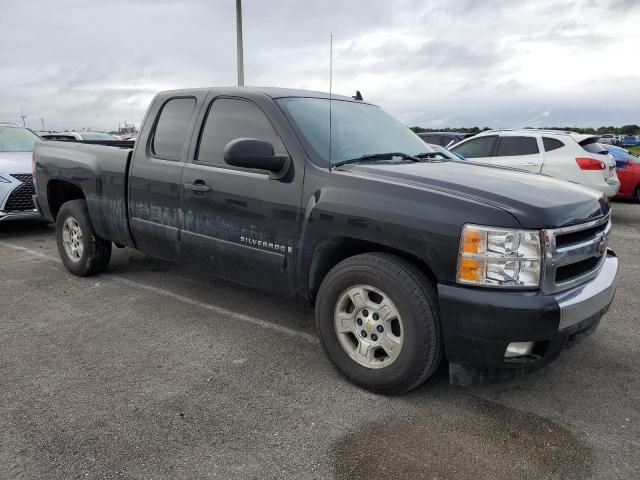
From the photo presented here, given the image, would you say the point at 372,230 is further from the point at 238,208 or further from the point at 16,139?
the point at 16,139

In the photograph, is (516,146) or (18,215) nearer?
(18,215)

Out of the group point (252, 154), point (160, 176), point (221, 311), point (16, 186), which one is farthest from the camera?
point (16, 186)

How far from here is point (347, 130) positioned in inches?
153

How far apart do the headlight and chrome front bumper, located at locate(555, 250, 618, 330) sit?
0.20 metres

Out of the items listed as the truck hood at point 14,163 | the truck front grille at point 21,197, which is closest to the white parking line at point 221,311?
the truck front grille at point 21,197

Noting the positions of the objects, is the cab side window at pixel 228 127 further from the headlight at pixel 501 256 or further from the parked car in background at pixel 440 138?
the parked car in background at pixel 440 138

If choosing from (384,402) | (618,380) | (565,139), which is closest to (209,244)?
(384,402)

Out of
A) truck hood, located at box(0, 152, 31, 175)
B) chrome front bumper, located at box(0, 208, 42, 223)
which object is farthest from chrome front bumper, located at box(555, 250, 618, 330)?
truck hood, located at box(0, 152, 31, 175)

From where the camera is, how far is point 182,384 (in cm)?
324

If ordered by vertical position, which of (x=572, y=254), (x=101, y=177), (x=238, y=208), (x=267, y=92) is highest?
(x=267, y=92)

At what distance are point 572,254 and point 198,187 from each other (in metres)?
2.64

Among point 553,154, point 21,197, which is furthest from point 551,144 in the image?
point 21,197

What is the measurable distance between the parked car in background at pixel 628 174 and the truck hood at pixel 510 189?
9843 mm

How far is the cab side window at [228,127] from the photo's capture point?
3750 mm
